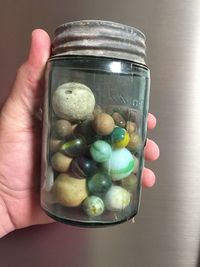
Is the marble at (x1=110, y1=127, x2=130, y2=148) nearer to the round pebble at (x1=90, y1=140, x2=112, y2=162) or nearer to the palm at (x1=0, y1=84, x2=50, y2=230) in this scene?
the round pebble at (x1=90, y1=140, x2=112, y2=162)

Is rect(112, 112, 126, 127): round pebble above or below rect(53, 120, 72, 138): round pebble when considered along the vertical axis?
above

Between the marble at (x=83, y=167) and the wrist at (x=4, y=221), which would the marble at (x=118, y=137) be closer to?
the marble at (x=83, y=167)

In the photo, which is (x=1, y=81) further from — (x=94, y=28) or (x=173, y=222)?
(x=173, y=222)

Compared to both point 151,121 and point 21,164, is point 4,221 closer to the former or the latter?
point 21,164

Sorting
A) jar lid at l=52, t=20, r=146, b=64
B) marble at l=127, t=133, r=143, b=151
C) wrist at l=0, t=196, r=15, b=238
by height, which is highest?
jar lid at l=52, t=20, r=146, b=64

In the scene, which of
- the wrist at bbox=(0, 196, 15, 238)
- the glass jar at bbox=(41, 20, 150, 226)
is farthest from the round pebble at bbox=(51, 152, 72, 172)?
the wrist at bbox=(0, 196, 15, 238)

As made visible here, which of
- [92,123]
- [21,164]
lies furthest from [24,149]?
[92,123]

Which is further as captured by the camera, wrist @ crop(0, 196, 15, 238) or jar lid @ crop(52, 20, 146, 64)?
wrist @ crop(0, 196, 15, 238)
